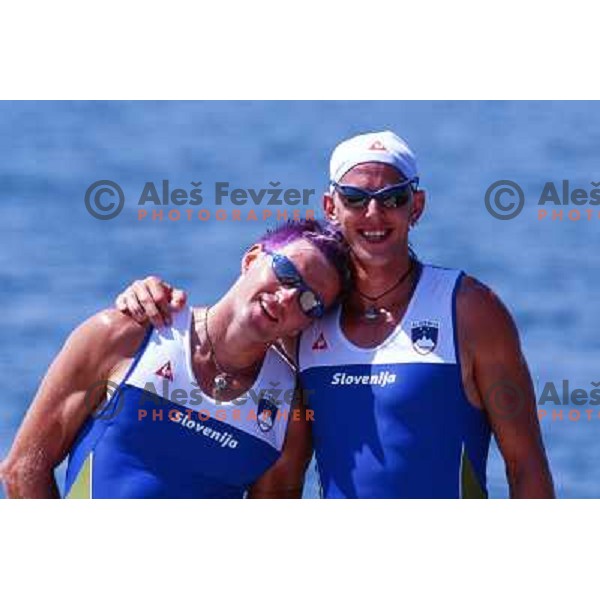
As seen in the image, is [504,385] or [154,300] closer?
[504,385]

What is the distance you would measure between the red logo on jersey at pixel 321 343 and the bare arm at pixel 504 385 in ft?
1.68

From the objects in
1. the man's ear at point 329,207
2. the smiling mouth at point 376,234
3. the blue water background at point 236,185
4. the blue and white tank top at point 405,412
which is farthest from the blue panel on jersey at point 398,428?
the blue water background at point 236,185

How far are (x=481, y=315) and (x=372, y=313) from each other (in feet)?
1.40

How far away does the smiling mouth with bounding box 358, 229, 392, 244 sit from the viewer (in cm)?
705

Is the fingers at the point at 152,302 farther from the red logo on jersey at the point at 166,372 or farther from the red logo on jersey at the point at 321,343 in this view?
the red logo on jersey at the point at 321,343

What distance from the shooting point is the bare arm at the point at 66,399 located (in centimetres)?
696

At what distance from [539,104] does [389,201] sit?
12.2m

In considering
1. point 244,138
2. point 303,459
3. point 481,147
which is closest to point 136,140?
point 244,138

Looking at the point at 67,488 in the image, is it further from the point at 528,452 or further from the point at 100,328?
the point at 528,452

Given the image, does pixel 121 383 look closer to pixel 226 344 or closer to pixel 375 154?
pixel 226 344

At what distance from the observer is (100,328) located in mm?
6988

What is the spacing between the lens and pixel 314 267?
7.04 m

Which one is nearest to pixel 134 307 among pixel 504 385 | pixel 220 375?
pixel 220 375
